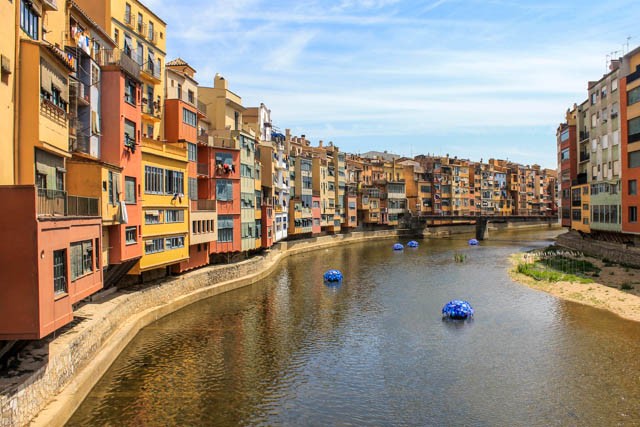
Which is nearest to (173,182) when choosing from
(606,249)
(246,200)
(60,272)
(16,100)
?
(246,200)

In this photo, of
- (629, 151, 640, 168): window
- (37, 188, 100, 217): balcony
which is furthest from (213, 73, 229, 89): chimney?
(629, 151, 640, 168): window

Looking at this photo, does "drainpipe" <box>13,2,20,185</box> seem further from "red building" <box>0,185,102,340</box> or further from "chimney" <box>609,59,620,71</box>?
"chimney" <box>609,59,620,71</box>

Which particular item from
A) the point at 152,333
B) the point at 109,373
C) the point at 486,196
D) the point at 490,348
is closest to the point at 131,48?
the point at 152,333

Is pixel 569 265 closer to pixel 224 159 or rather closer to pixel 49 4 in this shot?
pixel 224 159

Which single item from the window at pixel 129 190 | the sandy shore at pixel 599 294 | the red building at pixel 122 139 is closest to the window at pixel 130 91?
the red building at pixel 122 139

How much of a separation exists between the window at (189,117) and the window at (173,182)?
510 centimetres

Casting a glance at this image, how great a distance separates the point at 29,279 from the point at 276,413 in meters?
10.6

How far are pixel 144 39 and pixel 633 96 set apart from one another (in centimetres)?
4560

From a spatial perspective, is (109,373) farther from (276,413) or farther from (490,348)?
(490,348)

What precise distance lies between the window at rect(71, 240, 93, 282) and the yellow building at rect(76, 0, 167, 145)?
13.4 meters

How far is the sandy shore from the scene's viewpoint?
117ft

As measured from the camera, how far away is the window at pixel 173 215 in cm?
3538

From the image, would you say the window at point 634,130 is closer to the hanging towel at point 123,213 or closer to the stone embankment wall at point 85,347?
the stone embankment wall at point 85,347

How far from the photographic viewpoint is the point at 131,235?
99.3 ft
